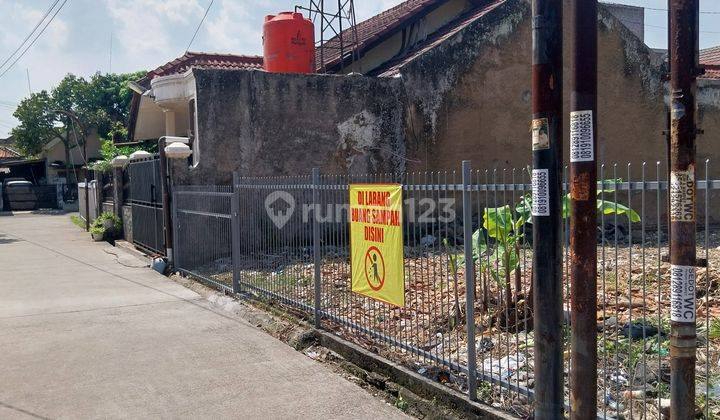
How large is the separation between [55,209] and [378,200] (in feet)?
127

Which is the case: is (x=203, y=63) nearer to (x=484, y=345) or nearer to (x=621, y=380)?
(x=484, y=345)

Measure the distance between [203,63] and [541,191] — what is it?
1357cm

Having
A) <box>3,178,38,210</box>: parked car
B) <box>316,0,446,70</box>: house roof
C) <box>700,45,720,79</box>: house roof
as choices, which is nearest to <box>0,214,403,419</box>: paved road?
<box>316,0,446,70</box>: house roof

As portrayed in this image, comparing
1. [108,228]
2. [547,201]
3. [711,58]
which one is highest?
[711,58]

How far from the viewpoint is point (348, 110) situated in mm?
14156

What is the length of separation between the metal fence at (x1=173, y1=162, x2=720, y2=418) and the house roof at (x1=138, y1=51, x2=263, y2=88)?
16.2 ft

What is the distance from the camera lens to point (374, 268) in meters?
6.38

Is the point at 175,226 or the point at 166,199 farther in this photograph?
the point at 166,199

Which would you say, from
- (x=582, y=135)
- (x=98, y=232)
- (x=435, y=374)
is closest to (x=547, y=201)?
(x=582, y=135)

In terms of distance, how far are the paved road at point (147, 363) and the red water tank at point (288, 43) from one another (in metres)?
6.18

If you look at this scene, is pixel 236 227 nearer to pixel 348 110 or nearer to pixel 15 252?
pixel 348 110

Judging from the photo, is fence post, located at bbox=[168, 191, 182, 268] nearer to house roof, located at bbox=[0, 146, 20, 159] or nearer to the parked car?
the parked car

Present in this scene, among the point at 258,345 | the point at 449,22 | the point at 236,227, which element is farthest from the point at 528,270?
the point at 449,22

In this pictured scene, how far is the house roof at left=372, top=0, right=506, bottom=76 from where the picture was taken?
14922mm
